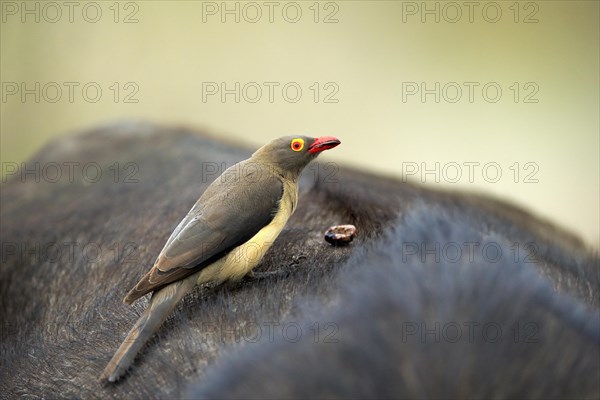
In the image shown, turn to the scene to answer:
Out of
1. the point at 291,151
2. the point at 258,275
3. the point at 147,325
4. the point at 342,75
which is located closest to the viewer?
the point at 147,325

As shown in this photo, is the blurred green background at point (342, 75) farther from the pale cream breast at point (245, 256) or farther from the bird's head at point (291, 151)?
the pale cream breast at point (245, 256)

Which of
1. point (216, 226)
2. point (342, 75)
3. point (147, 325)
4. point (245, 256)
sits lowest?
point (147, 325)

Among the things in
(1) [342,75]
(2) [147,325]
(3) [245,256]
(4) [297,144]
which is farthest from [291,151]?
(1) [342,75]

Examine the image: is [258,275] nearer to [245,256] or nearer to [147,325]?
[245,256]

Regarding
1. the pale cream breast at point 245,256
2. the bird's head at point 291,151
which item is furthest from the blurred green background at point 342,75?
the pale cream breast at point 245,256

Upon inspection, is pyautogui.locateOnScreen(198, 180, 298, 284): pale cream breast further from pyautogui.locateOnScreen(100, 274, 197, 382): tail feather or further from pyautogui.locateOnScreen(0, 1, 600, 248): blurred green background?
pyautogui.locateOnScreen(0, 1, 600, 248): blurred green background

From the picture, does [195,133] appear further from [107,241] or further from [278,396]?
[278,396]

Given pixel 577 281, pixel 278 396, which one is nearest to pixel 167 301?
pixel 278 396
